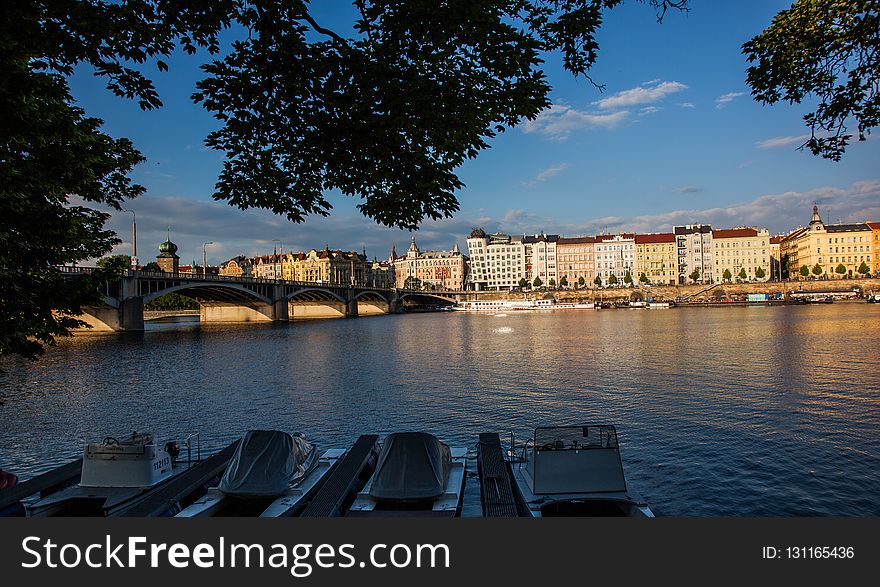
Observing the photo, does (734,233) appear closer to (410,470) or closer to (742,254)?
(742,254)

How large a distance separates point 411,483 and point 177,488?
5.79 m

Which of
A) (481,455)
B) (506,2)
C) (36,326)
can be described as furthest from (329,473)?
(506,2)

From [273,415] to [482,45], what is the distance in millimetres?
21746

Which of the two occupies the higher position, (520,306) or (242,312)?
(242,312)

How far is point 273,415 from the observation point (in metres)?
25.8

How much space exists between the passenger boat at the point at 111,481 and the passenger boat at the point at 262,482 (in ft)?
5.04

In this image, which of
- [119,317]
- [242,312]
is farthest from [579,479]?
[242,312]

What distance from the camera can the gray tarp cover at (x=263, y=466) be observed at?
43.5 feet

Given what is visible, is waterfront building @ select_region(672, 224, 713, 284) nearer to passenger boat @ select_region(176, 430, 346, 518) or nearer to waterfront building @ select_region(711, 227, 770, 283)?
waterfront building @ select_region(711, 227, 770, 283)

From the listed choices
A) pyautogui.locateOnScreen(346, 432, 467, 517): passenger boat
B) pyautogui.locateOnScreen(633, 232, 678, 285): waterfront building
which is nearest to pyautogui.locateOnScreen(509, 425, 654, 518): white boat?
pyautogui.locateOnScreen(346, 432, 467, 517): passenger boat

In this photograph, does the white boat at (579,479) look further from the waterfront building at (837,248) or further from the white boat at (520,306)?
the waterfront building at (837,248)

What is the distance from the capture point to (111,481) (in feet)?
45.6

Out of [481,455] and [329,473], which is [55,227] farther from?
[481,455]

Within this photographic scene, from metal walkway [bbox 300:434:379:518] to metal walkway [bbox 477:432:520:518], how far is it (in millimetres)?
3149
